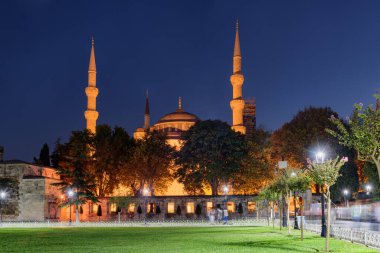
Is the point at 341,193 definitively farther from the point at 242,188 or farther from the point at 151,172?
the point at 151,172

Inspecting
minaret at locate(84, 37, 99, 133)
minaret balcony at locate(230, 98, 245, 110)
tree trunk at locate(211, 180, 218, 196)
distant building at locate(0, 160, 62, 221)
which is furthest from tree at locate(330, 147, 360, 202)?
minaret at locate(84, 37, 99, 133)

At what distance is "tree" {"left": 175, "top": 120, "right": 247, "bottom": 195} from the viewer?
195 ft

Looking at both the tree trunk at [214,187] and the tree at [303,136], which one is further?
the tree trunk at [214,187]

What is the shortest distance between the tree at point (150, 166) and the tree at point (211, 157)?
10.7 feet

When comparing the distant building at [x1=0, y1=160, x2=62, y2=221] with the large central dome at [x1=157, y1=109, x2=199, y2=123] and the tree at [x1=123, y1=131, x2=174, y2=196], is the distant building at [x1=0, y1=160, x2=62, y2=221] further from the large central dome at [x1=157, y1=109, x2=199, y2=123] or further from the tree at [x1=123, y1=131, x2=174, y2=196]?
the large central dome at [x1=157, y1=109, x2=199, y2=123]

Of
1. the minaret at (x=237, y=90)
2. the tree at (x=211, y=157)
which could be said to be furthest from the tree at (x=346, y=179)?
the minaret at (x=237, y=90)

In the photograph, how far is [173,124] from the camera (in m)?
88.6

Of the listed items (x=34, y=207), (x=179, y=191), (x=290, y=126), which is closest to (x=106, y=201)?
(x=34, y=207)

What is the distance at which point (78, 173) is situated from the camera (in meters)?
Result: 56.6

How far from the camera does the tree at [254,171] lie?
194 feet

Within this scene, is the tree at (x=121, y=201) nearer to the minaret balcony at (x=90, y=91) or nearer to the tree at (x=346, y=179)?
the minaret balcony at (x=90, y=91)

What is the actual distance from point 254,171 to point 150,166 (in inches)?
514

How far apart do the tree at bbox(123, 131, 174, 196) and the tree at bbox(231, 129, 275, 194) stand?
29.1ft

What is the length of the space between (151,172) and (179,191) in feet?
44.1
